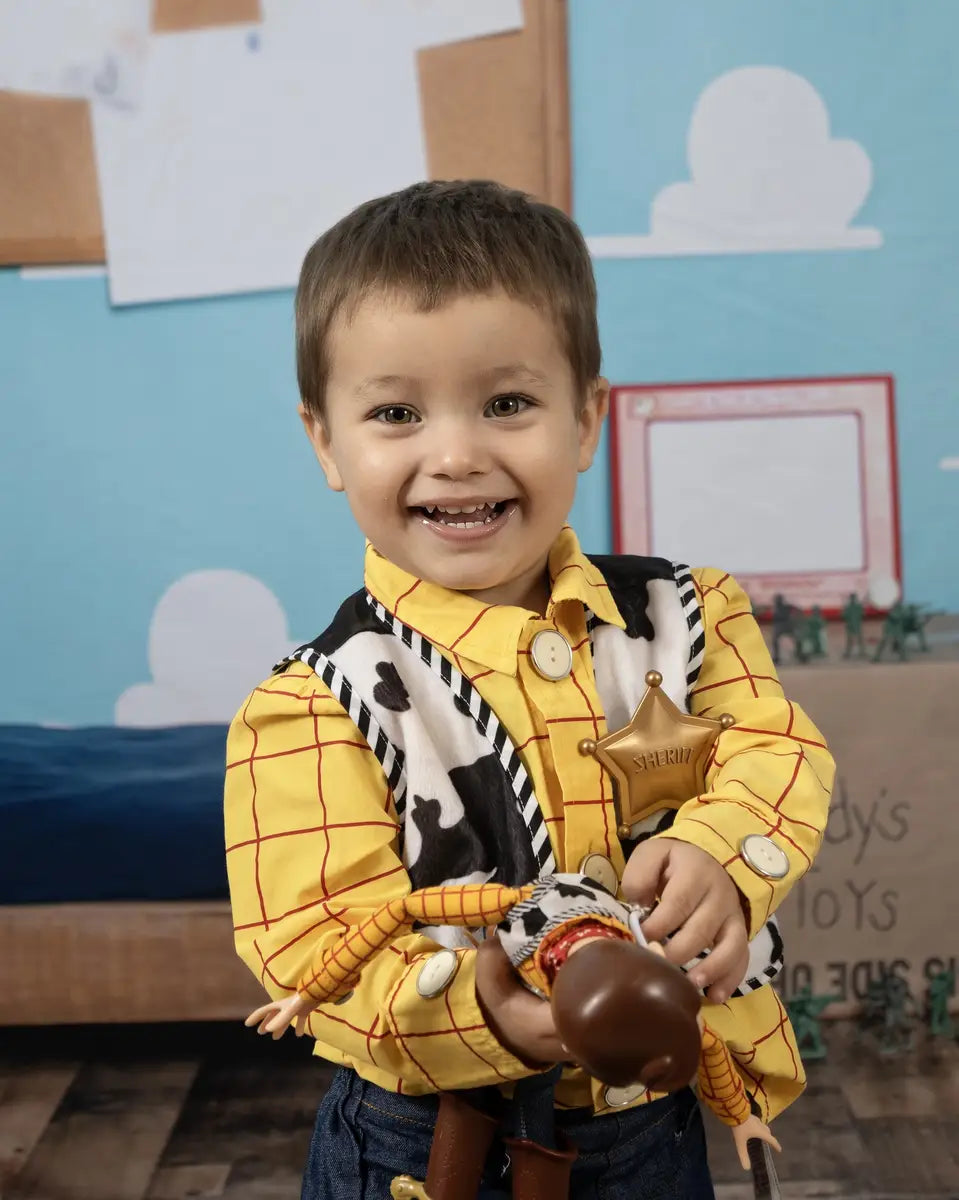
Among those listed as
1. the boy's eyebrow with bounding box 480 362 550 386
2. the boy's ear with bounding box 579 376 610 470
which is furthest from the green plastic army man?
the boy's eyebrow with bounding box 480 362 550 386

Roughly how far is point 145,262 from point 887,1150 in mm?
1266

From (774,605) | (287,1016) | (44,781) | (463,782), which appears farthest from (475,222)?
(44,781)

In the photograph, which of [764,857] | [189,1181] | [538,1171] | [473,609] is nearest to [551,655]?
[473,609]

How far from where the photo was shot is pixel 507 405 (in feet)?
2.07

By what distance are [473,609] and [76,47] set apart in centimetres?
113

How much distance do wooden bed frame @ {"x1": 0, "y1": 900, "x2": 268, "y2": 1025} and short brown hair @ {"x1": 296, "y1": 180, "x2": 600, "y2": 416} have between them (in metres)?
0.90

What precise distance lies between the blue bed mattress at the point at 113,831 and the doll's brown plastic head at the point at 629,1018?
107cm

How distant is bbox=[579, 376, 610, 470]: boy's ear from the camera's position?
2.28 feet

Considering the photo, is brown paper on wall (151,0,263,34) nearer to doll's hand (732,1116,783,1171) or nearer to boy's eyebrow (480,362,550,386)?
boy's eyebrow (480,362,550,386)

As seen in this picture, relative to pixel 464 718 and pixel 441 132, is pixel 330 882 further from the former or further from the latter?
pixel 441 132

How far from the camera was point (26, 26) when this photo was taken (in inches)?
57.0

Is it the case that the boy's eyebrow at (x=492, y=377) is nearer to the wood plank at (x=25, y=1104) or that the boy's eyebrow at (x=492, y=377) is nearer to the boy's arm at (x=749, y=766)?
the boy's arm at (x=749, y=766)

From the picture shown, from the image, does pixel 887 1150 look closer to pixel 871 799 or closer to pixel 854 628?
pixel 871 799

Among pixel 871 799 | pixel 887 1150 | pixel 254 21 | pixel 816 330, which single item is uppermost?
pixel 254 21
